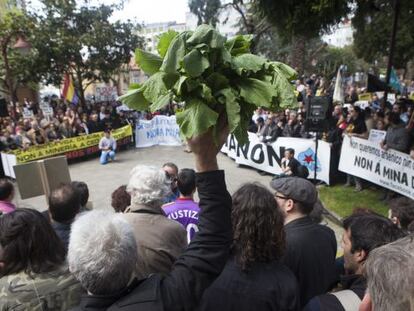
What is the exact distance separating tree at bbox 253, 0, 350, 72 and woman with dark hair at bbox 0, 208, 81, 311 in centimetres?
657

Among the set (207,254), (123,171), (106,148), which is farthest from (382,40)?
(207,254)

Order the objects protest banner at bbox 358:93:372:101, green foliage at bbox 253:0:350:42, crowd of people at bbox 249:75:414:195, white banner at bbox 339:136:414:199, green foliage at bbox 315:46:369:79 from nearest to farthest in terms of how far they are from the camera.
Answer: green foliage at bbox 253:0:350:42
white banner at bbox 339:136:414:199
crowd of people at bbox 249:75:414:195
protest banner at bbox 358:93:372:101
green foliage at bbox 315:46:369:79

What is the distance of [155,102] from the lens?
1.67 metres

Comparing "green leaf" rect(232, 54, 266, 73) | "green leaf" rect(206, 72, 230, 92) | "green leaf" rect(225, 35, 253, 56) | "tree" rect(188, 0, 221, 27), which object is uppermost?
"tree" rect(188, 0, 221, 27)

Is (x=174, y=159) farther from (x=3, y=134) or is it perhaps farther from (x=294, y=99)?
(x=294, y=99)

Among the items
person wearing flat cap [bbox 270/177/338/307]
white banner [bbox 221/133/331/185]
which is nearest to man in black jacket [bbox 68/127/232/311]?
person wearing flat cap [bbox 270/177/338/307]

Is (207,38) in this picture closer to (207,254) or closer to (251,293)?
(207,254)

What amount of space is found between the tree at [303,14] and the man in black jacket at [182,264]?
6.57m

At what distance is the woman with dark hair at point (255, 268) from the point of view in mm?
2201

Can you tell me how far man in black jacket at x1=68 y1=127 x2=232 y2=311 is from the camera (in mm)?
1690

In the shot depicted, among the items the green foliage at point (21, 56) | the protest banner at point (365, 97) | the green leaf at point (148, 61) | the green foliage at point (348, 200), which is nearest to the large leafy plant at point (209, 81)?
the green leaf at point (148, 61)

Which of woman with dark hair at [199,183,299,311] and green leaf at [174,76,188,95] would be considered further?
woman with dark hair at [199,183,299,311]

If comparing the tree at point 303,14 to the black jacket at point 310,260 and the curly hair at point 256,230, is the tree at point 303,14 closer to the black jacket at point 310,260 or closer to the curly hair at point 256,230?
the black jacket at point 310,260

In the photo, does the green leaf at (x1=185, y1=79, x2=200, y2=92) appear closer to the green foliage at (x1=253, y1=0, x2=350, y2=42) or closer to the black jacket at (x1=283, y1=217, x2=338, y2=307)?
the black jacket at (x1=283, y1=217, x2=338, y2=307)
